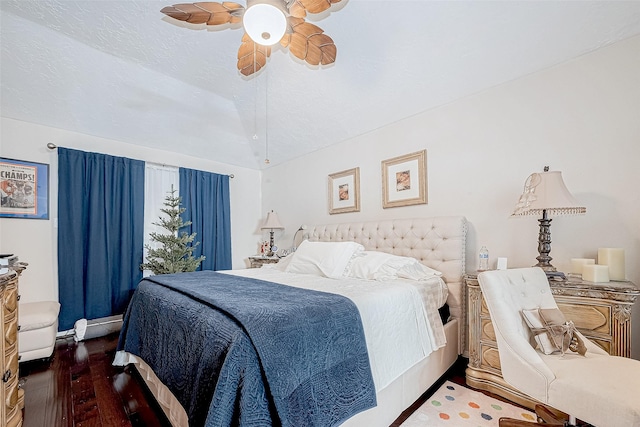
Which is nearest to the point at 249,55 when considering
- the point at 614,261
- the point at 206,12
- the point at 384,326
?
the point at 206,12

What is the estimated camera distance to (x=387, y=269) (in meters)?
2.48

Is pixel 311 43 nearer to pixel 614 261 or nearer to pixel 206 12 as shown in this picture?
pixel 206 12

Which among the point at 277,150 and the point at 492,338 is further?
the point at 277,150

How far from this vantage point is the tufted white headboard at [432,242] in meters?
2.47

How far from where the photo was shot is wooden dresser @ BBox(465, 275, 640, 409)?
158 cm

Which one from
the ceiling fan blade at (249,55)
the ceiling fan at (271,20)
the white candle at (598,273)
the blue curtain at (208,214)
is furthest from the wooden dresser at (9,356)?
the white candle at (598,273)

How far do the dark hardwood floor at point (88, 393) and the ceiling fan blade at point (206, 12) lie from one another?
252cm

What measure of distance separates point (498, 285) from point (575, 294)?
0.63m

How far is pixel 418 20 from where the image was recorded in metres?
2.23

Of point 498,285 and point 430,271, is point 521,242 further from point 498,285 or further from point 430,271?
point 498,285

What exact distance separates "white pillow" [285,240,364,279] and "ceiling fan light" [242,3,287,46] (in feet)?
6.25

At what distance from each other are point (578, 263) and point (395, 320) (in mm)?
1439

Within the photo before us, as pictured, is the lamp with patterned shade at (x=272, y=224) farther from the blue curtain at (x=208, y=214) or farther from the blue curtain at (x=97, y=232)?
the blue curtain at (x=97, y=232)

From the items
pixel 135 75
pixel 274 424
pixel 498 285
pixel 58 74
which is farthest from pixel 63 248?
pixel 498 285
